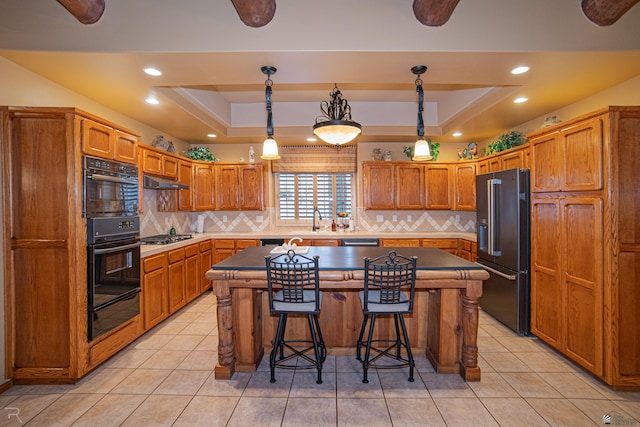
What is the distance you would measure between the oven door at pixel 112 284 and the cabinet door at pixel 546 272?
13.3 ft

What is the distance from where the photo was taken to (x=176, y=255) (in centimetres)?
388

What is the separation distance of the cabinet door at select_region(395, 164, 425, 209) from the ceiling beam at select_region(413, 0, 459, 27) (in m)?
2.94

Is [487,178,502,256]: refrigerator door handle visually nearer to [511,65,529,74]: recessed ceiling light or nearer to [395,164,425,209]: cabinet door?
[511,65,529,74]: recessed ceiling light

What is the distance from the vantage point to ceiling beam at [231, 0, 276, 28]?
2.11m

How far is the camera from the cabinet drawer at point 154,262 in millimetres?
3250

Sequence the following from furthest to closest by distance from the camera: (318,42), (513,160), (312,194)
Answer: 1. (312,194)
2. (513,160)
3. (318,42)

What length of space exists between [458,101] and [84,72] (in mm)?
4309

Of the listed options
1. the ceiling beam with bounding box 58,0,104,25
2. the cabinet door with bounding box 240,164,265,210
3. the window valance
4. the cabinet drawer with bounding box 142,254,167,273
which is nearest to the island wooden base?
the cabinet drawer with bounding box 142,254,167,273

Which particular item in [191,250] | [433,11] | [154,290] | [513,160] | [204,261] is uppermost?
[433,11]

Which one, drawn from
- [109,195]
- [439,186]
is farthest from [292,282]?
[439,186]

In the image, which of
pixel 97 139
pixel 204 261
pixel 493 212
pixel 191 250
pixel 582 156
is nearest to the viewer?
pixel 582 156

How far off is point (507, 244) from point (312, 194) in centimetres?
323

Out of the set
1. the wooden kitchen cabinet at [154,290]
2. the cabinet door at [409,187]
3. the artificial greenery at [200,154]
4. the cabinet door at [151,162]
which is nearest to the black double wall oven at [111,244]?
the wooden kitchen cabinet at [154,290]

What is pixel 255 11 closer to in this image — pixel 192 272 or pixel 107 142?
pixel 107 142
